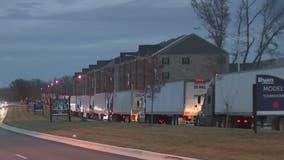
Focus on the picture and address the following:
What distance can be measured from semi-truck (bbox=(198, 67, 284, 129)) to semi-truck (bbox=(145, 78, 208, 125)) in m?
4.17

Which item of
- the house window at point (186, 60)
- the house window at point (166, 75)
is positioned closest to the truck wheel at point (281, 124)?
the house window at point (166, 75)

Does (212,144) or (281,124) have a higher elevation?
(281,124)

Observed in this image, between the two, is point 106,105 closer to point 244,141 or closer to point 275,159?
point 244,141

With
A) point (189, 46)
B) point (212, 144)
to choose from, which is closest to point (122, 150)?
point (212, 144)

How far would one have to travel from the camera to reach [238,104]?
37.8m

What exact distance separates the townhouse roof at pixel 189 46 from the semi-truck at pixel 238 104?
73.0 m

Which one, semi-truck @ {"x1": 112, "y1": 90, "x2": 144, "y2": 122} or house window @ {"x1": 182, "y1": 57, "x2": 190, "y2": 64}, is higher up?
house window @ {"x1": 182, "y1": 57, "x2": 190, "y2": 64}

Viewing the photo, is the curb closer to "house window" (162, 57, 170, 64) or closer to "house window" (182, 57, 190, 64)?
"house window" (162, 57, 170, 64)

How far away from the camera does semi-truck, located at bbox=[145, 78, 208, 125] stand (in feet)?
155

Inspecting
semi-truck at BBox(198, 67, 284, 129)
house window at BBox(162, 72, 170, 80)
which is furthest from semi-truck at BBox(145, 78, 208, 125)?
house window at BBox(162, 72, 170, 80)

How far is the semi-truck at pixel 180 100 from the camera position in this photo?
47375mm

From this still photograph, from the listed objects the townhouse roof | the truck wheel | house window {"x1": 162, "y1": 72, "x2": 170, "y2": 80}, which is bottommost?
the truck wheel

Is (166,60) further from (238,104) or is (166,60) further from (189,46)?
(238,104)

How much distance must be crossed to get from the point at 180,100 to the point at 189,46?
7014 centimetres
